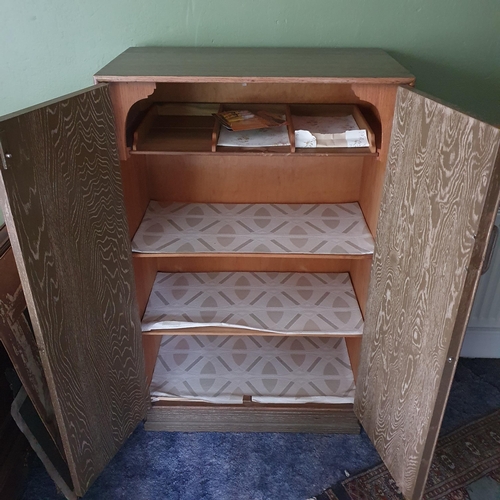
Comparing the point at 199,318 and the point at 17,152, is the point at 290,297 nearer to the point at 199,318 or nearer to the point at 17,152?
the point at 199,318

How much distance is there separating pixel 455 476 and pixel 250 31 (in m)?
1.53

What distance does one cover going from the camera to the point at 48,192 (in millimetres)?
965

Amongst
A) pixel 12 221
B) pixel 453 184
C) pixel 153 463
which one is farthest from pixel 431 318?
pixel 153 463

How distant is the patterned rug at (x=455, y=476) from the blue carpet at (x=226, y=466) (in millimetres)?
40

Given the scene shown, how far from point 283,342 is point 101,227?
3.03 ft

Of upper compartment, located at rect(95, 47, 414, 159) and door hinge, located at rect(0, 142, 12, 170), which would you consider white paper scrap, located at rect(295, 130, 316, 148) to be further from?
door hinge, located at rect(0, 142, 12, 170)

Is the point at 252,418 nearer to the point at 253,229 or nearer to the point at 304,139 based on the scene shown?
the point at 253,229

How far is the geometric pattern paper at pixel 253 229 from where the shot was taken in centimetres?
142

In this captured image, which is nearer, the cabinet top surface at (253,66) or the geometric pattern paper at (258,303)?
the cabinet top surface at (253,66)

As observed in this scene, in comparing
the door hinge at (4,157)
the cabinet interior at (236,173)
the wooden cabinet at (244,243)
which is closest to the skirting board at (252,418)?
the wooden cabinet at (244,243)

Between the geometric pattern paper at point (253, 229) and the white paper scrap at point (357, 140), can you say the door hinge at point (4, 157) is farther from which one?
the white paper scrap at point (357, 140)

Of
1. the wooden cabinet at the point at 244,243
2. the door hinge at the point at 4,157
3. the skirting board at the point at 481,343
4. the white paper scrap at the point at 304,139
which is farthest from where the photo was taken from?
the skirting board at the point at 481,343

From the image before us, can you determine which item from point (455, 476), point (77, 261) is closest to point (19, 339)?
point (77, 261)

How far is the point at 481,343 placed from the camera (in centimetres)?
194
